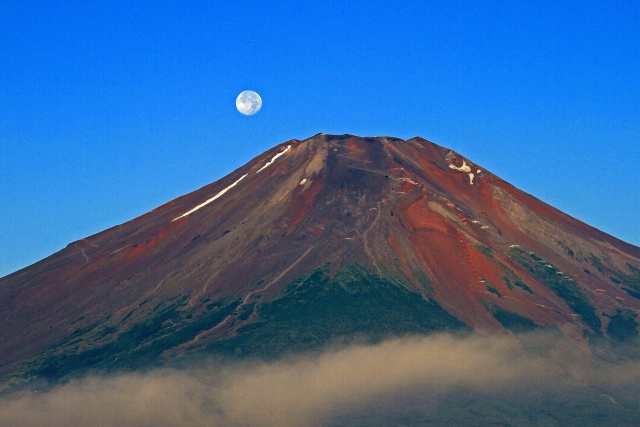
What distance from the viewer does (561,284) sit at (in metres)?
174

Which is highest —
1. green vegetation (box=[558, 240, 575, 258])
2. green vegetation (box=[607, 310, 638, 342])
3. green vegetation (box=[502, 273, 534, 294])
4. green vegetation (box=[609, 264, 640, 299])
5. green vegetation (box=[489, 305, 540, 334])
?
green vegetation (box=[558, 240, 575, 258])

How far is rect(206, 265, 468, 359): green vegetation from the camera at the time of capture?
153375 mm

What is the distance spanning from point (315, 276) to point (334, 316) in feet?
29.1

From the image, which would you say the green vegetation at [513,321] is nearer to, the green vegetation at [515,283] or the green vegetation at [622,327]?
the green vegetation at [515,283]

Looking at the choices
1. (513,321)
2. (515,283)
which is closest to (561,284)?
(515,283)

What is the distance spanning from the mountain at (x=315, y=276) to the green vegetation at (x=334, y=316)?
0.84 feet

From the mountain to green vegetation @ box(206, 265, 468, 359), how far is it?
257mm

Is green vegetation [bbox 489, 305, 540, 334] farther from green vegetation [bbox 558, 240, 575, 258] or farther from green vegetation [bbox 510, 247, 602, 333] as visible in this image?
green vegetation [bbox 558, 240, 575, 258]

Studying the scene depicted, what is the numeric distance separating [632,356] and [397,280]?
4438 cm

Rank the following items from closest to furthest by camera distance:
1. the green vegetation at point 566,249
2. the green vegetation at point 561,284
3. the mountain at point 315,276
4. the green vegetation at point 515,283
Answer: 1. the mountain at point 315,276
2. the green vegetation at point 515,283
3. the green vegetation at point 561,284
4. the green vegetation at point 566,249

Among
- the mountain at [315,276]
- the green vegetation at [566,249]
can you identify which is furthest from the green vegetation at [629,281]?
the green vegetation at [566,249]

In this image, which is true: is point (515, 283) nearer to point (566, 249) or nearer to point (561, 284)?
point (561, 284)

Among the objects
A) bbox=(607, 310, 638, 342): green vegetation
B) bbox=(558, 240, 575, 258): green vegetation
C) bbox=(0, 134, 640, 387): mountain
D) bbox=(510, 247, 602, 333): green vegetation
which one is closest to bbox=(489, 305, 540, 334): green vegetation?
bbox=(0, 134, 640, 387): mountain

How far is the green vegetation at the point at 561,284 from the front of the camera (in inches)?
6671
